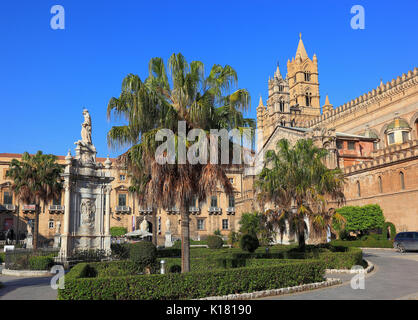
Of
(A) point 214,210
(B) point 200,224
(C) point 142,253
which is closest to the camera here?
(C) point 142,253

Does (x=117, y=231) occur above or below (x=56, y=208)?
below

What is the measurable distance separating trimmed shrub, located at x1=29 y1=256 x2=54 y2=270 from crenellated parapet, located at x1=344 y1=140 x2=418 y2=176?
38.8m

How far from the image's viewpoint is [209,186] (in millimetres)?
13508

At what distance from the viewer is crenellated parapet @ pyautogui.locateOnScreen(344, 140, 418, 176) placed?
43.2 meters

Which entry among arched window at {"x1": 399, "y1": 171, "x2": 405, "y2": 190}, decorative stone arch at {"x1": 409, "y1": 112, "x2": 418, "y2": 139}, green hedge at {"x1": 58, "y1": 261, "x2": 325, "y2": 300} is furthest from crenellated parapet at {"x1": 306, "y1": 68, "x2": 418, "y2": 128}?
green hedge at {"x1": 58, "y1": 261, "x2": 325, "y2": 300}

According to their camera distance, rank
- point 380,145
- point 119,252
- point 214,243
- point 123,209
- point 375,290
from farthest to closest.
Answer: point 380,145, point 123,209, point 214,243, point 119,252, point 375,290

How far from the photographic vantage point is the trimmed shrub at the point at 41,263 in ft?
65.9

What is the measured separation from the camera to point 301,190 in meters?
22.7

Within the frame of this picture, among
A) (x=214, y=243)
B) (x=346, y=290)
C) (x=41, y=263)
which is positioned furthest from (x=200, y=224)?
(x=346, y=290)

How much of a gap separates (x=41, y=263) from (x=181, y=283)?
12.0m

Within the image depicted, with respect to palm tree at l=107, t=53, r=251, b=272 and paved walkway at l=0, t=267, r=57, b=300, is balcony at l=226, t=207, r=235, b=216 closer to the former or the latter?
paved walkway at l=0, t=267, r=57, b=300

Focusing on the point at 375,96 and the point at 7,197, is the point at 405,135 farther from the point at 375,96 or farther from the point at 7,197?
the point at 7,197
